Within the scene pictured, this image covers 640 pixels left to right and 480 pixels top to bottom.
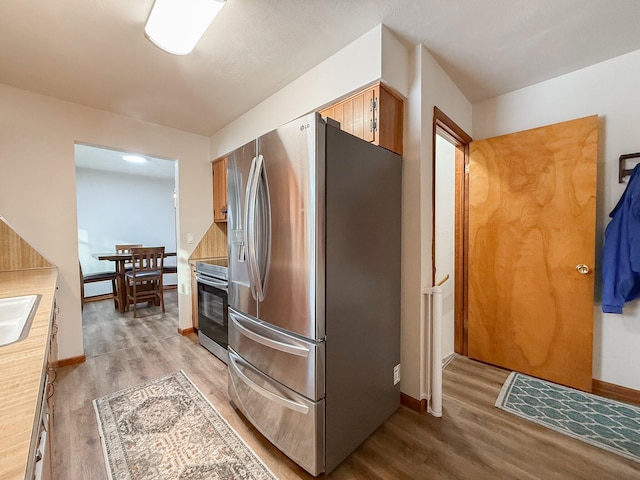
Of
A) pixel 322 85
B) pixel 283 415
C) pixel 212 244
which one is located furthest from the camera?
pixel 212 244

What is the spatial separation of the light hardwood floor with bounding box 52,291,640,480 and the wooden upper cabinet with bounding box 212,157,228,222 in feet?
5.60

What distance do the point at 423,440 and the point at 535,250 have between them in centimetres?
174

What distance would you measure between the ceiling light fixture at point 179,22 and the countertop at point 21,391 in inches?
61.4

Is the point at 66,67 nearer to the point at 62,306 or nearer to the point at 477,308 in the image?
the point at 62,306

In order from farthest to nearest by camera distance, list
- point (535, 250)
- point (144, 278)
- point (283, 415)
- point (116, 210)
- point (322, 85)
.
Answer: point (116, 210) < point (144, 278) < point (535, 250) < point (322, 85) < point (283, 415)

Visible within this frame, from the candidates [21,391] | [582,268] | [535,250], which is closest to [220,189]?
[21,391]

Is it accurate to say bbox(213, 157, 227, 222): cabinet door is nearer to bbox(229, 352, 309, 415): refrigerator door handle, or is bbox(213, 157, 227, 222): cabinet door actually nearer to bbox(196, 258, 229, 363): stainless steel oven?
bbox(196, 258, 229, 363): stainless steel oven

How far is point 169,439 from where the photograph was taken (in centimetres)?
155

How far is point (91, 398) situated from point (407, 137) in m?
2.96

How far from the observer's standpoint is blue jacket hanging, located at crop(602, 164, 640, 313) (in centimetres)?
180

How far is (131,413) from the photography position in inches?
70.0

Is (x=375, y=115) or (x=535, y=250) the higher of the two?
(x=375, y=115)

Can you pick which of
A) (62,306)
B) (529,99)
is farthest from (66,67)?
(529,99)

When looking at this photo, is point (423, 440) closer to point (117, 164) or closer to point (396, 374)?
point (396, 374)
